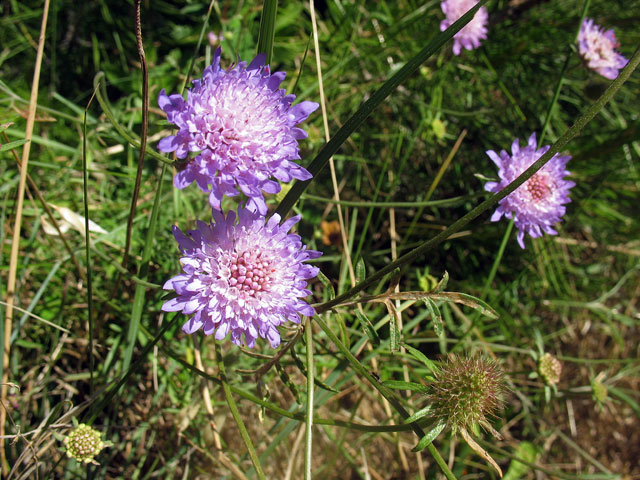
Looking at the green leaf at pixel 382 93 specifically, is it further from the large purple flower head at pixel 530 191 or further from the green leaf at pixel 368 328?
the large purple flower head at pixel 530 191

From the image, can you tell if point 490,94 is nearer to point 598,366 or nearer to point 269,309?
point 598,366

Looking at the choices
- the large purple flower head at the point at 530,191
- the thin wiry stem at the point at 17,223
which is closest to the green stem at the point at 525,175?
the large purple flower head at the point at 530,191

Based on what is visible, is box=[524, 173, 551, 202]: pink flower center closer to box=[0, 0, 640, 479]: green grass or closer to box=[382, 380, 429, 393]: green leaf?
box=[0, 0, 640, 479]: green grass

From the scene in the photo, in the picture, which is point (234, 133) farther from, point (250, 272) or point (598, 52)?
point (598, 52)

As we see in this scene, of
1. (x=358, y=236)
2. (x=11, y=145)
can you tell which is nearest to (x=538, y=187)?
(x=358, y=236)

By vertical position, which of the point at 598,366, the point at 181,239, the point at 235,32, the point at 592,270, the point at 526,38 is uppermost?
the point at 526,38

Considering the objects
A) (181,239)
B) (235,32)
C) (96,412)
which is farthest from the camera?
(235,32)

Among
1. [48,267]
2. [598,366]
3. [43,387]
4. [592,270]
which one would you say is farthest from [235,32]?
[598,366]

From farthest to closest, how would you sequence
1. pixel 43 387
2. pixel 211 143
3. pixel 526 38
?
pixel 526 38, pixel 43 387, pixel 211 143

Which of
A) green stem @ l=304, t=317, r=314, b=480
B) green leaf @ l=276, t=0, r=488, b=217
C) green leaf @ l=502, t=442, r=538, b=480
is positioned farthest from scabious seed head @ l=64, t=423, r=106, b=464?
green leaf @ l=502, t=442, r=538, b=480
